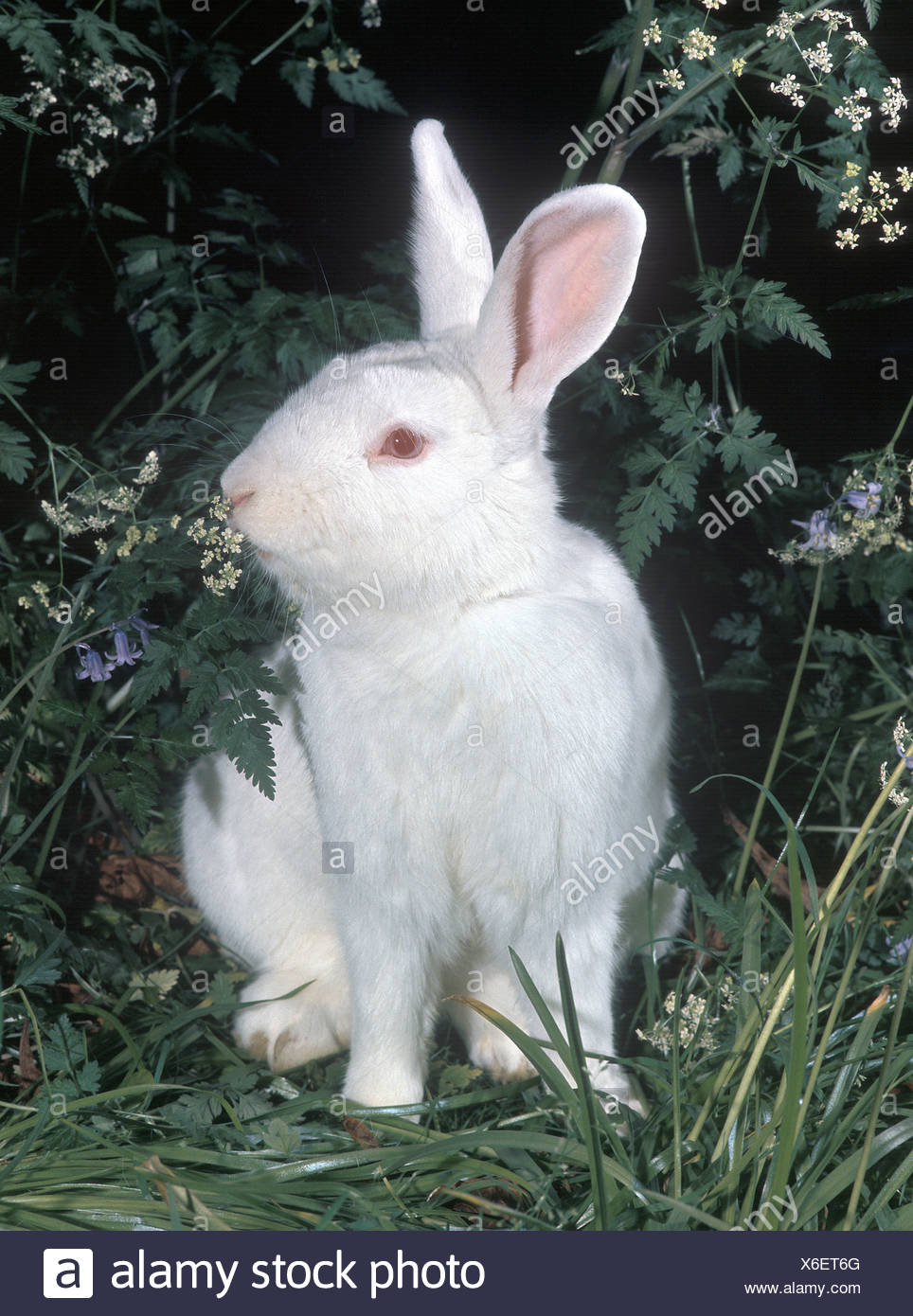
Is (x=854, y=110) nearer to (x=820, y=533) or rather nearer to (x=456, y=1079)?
(x=820, y=533)

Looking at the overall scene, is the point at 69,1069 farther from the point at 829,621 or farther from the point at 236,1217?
the point at 829,621

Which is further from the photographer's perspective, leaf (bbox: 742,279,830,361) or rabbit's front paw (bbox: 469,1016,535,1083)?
rabbit's front paw (bbox: 469,1016,535,1083)

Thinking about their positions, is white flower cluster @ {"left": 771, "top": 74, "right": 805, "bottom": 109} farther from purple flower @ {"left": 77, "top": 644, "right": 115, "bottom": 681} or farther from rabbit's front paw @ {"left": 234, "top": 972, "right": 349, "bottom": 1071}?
rabbit's front paw @ {"left": 234, "top": 972, "right": 349, "bottom": 1071}

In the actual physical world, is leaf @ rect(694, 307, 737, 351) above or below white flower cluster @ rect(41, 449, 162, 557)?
above

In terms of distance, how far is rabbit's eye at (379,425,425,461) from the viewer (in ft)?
9.64

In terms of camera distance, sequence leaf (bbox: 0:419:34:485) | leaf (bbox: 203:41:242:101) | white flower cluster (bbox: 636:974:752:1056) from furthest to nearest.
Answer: leaf (bbox: 203:41:242:101) → leaf (bbox: 0:419:34:485) → white flower cluster (bbox: 636:974:752:1056)

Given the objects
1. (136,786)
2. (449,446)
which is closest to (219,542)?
(136,786)

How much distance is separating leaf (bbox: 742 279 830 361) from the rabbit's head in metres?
0.59

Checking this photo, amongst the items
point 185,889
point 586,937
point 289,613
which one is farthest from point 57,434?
point 586,937

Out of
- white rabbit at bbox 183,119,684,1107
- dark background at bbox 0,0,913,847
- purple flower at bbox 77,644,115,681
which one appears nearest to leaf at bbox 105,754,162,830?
purple flower at bbox 77,644,115,681

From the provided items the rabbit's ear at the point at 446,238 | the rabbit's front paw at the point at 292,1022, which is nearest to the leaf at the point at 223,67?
the rabbit's ear at the point at 446,238

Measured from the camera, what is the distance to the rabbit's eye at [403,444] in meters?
2.94

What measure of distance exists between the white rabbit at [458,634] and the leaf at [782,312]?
598 millimetres

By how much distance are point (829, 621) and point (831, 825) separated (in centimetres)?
100
